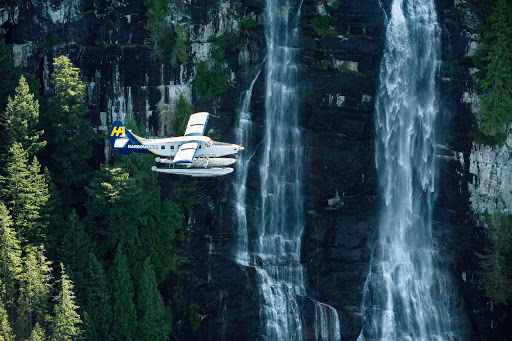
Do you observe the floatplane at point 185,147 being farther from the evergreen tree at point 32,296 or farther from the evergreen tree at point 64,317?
the evergreen tree at point 64,317

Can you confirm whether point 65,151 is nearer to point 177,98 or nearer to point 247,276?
point 177,98

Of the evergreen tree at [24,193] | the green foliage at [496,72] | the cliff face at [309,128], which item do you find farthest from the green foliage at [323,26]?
the evergreen tree at [24,193]

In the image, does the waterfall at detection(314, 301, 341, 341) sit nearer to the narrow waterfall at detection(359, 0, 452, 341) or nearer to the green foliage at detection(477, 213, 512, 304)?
the narrow waterfall at detection(359, 0, 452, 341)

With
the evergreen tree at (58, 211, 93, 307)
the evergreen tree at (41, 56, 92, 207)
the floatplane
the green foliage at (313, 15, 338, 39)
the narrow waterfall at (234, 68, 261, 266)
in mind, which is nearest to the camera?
the evergreen tree at (58, 211, 93, 307)

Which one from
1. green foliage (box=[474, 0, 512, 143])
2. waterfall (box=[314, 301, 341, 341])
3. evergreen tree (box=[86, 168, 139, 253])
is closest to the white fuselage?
evergreen tree (box=[86, 168, 139, 253])

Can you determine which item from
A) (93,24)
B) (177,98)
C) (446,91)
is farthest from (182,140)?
(446,91)

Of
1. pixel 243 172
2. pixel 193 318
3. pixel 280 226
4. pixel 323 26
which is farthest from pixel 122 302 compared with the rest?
pixel 323 26

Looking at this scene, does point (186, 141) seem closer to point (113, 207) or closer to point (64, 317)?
point (113, 207)
